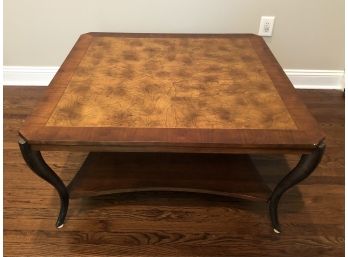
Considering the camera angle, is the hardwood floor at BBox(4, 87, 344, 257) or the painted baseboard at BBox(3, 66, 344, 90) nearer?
the hardwood floor at BBox(4, 87, 344, 257)

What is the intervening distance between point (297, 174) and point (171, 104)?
42cm

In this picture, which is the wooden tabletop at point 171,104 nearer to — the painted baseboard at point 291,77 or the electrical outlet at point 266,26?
the electrical outlet at point 266,26

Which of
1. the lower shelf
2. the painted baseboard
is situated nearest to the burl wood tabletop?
the lower shelf

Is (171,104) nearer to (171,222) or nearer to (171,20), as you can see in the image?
(171,222)

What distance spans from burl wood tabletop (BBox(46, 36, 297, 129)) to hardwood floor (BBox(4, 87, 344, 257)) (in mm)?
430

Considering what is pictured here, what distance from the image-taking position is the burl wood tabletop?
957 millimetres

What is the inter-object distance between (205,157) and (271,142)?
473mm

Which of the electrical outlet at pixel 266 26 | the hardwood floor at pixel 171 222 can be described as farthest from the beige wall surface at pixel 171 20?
the hardwood floor at pixel 171 222

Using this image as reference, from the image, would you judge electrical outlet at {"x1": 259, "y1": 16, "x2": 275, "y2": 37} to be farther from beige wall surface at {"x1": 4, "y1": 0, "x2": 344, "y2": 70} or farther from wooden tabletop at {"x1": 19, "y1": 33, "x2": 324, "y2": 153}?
wooden tabletop at {"x1": 19, "y1": 33, "x2": 324, "y2": 153}

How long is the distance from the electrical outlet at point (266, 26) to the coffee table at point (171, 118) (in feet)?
0.93

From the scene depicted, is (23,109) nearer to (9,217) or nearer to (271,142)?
Result: (9,217)

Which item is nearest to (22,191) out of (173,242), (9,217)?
(9,217)

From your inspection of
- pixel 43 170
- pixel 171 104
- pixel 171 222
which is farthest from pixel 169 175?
pixel 43 170

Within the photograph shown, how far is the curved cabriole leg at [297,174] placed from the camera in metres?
0.90
